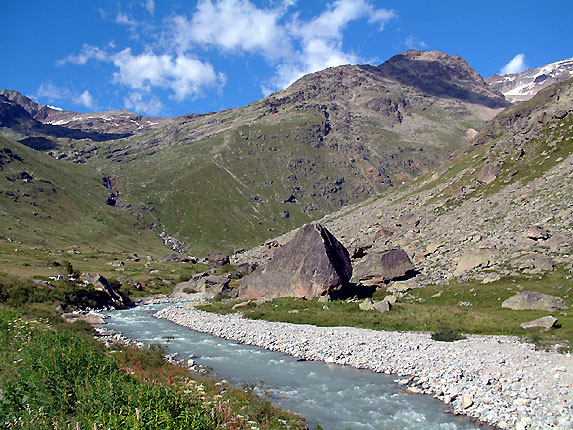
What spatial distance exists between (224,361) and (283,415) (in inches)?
601

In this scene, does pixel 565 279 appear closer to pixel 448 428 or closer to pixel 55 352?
pixel 448 428

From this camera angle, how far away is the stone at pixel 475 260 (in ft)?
202

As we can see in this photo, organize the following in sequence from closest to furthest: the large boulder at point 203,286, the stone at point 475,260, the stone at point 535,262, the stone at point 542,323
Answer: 1. the stone at point 542,323
2. the stone at point 535,262
3. the stone at point 475,260
4. the large boulder at point 203,286

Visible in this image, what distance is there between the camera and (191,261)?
188 meters

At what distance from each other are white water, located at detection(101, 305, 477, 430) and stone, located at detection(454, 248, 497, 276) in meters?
40.4

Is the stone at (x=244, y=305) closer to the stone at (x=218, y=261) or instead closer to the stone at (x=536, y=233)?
the stone at (x=536, y=233)

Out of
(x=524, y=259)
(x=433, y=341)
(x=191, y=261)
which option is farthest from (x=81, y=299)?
(x=191, y=261)

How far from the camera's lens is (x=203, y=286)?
97125 mm

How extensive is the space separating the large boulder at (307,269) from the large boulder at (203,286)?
31.1m

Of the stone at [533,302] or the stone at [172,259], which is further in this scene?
the stone at [172,259]

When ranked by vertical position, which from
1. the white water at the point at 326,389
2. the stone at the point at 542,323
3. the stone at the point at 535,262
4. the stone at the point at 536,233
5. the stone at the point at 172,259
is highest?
the stone at the point at 172,259

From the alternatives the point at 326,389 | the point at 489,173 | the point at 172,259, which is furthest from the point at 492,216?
the point at 172,259

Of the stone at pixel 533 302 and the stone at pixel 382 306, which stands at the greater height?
the stone at pixel 382 306

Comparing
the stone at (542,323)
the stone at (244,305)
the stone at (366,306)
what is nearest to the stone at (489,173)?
the stone at (366,306)
